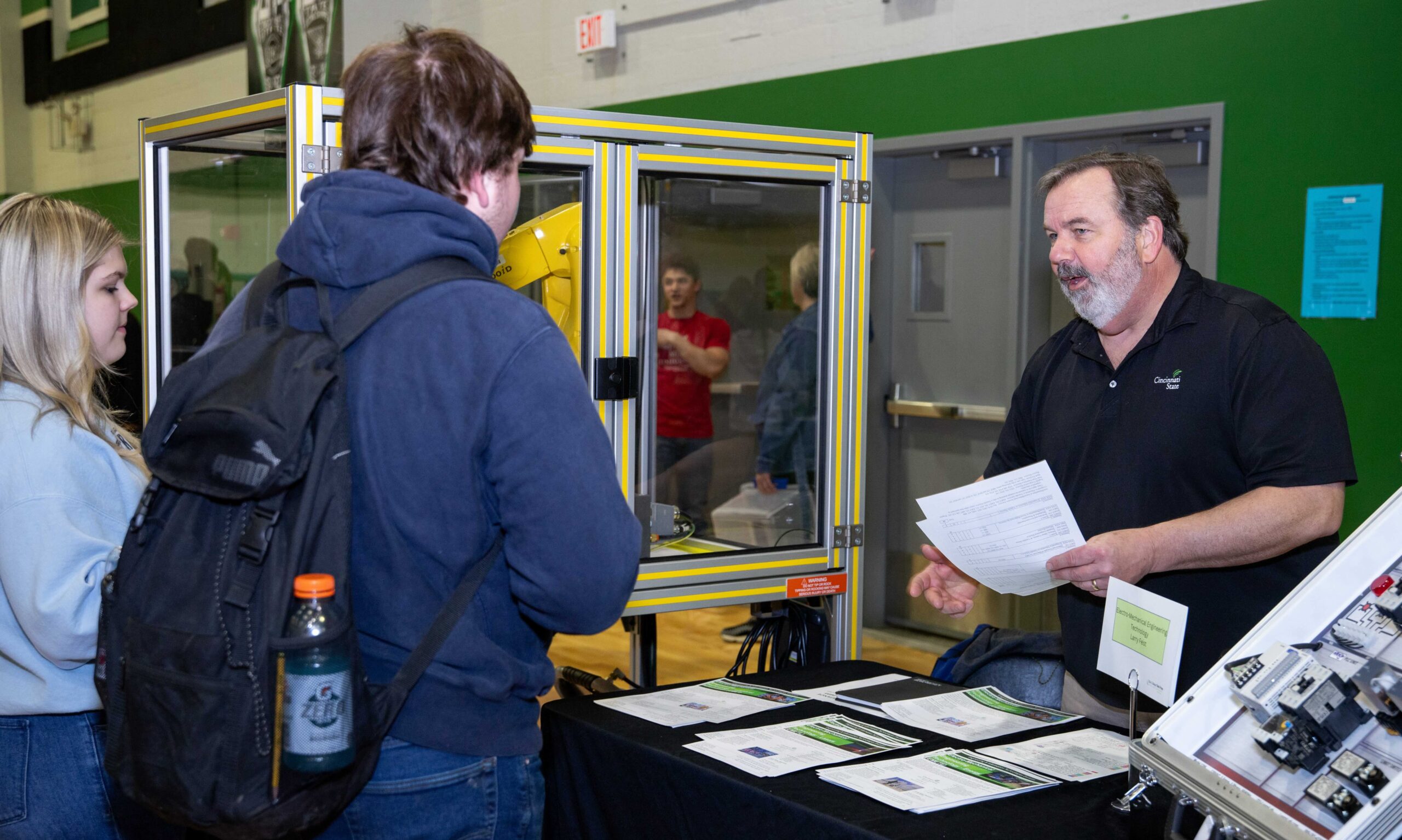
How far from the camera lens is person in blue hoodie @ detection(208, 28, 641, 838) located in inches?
45.2

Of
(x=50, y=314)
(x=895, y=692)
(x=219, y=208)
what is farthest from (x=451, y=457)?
(x=219, y=208)

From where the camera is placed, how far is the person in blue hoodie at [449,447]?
115 centimetres

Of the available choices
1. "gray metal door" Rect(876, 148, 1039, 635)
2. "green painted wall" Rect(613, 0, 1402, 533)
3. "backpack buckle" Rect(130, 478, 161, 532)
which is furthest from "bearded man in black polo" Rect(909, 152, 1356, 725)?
"gray metal door" Rect(876, 148, 1039, 635)

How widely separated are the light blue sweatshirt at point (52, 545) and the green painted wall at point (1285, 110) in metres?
3.27

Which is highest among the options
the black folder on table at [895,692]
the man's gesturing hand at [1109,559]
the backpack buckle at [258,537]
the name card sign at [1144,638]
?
the backpack buckle at [258,537]

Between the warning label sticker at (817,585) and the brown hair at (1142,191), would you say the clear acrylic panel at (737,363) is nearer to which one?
the warning label sticker at (817,585)

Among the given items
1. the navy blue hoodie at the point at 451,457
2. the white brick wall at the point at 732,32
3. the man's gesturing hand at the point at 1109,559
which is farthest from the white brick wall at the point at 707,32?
the navy blue hoodie at the point at 451,457

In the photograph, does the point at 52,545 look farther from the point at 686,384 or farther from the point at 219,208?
the point at 219,208

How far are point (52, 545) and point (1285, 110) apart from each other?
3496mm

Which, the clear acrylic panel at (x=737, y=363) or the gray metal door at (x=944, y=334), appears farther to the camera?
the gray metal door at (x=944, y=334)

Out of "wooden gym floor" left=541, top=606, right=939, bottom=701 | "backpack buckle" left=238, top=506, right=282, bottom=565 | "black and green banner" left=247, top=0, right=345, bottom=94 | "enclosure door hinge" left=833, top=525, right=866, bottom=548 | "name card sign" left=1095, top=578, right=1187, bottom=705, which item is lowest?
"wooden gym floor" left=541, top=606, right=939, bottom=701

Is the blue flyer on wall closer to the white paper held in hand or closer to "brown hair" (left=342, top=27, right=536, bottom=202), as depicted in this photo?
the white paper held in hand

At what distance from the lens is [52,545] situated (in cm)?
153

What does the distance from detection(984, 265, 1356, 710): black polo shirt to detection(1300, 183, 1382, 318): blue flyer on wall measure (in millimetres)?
1731
